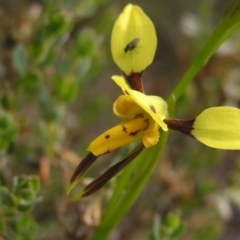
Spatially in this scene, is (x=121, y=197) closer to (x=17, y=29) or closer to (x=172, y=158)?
(x=17, y=29)

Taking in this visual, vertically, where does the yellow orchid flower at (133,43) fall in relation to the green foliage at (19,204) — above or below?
above

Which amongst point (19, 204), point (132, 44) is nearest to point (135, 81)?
point (132, 44)

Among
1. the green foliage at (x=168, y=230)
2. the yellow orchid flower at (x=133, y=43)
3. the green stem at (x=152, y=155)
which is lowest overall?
the green foliage at (x=168, y=230)

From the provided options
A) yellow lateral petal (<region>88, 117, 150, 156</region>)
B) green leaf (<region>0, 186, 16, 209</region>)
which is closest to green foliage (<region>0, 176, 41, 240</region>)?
green leaf (<region>0, 186, 16, 209</region>)

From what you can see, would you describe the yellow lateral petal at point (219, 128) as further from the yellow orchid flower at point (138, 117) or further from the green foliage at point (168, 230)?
the green foliage at point (168, 230)

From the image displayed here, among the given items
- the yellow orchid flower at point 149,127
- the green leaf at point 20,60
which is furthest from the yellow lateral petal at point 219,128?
the green leaf at point 20,60

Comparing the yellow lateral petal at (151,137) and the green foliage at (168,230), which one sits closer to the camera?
the yellow lateral petal at (151,137)

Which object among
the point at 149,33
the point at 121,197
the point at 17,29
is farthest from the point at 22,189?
the point at 17,29
